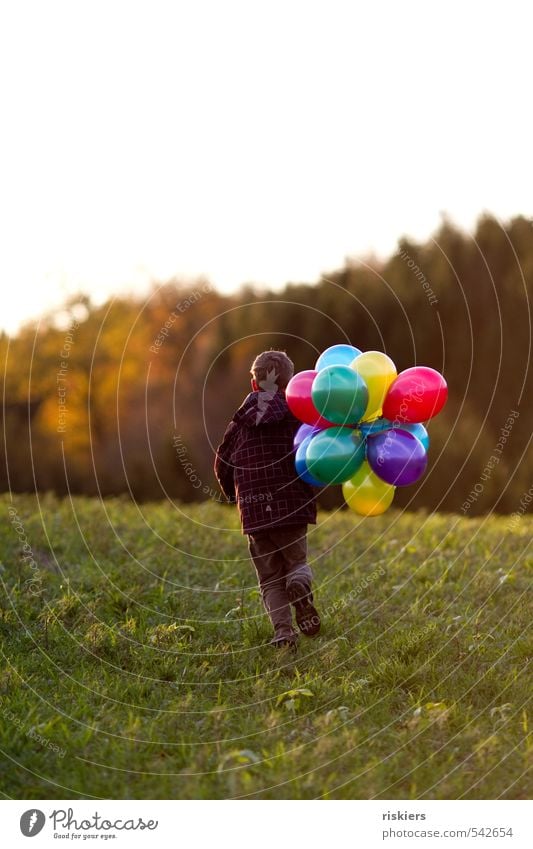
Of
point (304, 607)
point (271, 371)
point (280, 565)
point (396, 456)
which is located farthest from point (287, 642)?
point (271, 371)

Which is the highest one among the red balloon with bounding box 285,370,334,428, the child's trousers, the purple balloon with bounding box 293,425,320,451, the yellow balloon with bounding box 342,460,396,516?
the red balloon with bounding box 285,370,334,428

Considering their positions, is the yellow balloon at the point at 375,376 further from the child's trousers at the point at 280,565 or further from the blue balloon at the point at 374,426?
the child's trousers at the point at 280,565

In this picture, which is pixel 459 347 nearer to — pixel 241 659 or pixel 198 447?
pixel 198 447

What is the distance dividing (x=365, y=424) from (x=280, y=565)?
1067mm

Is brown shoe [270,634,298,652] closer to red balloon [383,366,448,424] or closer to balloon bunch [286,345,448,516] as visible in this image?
balloon bunch [286,345,448,516]

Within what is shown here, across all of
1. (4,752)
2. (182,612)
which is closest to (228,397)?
(182,612)

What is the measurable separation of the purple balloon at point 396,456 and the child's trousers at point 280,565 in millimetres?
654

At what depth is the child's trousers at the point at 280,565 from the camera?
603 centimetres

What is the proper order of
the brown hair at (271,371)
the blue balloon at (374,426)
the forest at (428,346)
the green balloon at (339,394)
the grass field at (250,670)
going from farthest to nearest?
the forest at (428,346) < the brown hair at (271,371) < the blue balloon at (374,426) < the green balloon at (339,394) < the grass field at (250,670)

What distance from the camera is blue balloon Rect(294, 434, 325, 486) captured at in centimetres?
580

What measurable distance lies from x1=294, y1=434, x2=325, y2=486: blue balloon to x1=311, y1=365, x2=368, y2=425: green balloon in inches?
9.1
